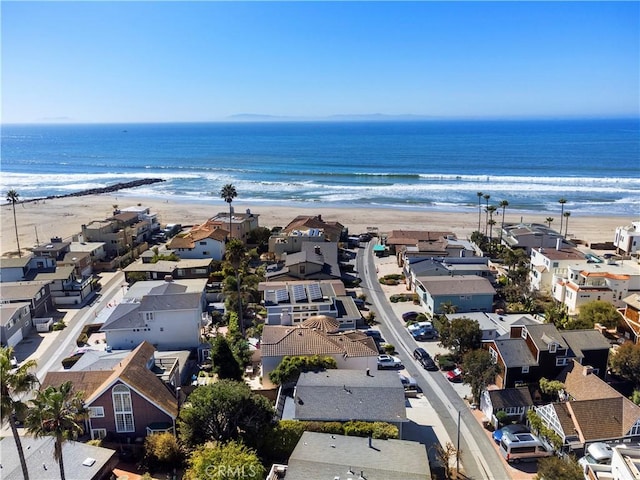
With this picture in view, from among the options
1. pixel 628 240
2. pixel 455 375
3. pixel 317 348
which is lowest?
pixel 455 375

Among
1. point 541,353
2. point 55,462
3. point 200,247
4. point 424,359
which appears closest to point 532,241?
point 424,359

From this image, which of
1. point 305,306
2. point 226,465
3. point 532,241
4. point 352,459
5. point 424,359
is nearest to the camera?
point 226,465

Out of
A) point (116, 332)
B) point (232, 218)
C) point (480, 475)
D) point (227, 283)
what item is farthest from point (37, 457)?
point (232, 218)

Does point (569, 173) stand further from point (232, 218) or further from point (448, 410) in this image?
point (448, 410)

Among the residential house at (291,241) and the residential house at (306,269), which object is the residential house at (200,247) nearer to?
the residential house at (291,241)

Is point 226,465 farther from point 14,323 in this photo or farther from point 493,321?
point 14,323

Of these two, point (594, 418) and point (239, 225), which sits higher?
point (239, 225)
